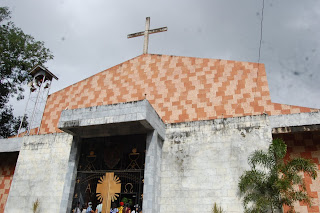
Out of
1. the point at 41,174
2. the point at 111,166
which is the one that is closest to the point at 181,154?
the point at 111,166

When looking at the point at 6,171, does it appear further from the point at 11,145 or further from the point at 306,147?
the point at 306,147

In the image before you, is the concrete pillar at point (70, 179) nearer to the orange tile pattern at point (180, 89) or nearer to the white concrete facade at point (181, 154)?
the white concrete facade at point (181, 154)

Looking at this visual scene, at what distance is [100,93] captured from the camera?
1213 cm

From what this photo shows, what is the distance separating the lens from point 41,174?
32.7ft

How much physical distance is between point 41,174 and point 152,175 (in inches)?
176

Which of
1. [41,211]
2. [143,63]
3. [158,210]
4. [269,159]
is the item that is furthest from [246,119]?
[41,211]

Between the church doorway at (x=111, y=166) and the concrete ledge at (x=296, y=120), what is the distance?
397 cm

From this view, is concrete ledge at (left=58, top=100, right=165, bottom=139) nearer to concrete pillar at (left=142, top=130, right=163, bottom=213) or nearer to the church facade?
the church facade

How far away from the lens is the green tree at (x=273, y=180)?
22.1 feet

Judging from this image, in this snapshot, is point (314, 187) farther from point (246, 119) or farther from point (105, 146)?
point (105, 146)

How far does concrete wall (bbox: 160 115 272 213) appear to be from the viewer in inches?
310

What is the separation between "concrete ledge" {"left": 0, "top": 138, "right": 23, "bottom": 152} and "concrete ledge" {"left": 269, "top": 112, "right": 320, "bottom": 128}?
9388 millimetres

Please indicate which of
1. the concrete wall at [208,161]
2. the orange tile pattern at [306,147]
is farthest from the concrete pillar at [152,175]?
the orange tile pattern at [306,147]

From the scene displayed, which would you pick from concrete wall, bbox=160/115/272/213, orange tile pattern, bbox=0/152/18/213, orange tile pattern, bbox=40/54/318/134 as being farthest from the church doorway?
orange tile pattern, bbox=0/152/18/213
